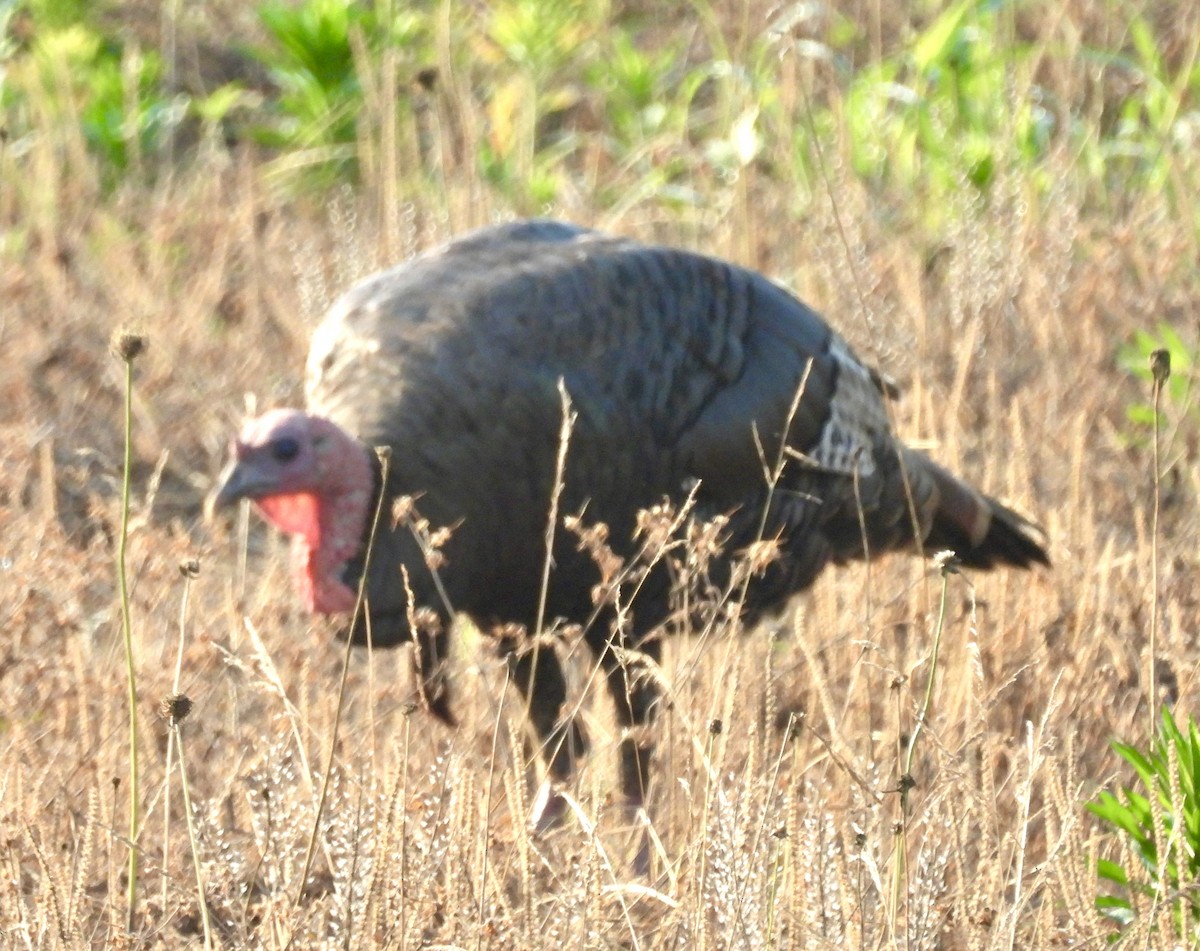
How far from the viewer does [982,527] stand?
444cm

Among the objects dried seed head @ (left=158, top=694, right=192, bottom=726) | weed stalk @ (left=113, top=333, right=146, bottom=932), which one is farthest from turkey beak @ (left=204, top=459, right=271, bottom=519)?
dried seed head @ (left=158, top=694, right=192, bottom=726)

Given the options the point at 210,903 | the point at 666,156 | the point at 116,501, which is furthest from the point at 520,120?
the point at 210,903

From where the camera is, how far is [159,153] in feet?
24.4

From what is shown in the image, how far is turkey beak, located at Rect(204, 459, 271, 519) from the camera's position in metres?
3.57

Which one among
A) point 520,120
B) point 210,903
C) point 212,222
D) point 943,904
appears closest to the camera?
point 943,904

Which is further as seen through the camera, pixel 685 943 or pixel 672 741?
pixel 672 741

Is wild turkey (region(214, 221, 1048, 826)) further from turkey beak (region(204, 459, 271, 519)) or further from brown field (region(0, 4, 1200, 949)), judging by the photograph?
brown field (region(0, 4, 1200, 949))

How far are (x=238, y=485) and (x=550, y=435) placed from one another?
1.78 feet

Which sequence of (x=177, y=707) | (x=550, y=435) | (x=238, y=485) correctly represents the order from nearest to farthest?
(x=177, y=707), (x=238, y=485), (x=550, y=435)

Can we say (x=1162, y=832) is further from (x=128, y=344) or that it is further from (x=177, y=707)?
(x=128, y=344)

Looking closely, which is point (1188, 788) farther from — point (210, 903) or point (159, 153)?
Result: point (159, 153)

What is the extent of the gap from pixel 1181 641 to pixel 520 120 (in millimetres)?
3887

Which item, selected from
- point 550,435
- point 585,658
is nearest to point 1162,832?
point 550,435

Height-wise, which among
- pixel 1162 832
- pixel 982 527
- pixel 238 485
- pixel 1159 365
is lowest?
pixel 982 527
